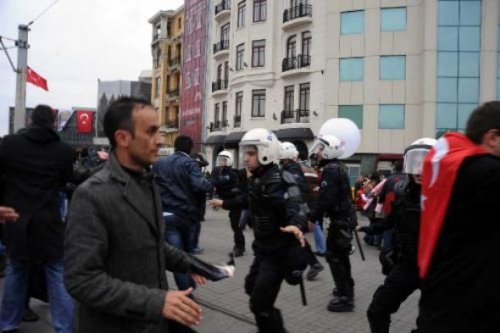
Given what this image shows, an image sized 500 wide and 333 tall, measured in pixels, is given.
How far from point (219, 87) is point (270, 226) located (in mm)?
30683

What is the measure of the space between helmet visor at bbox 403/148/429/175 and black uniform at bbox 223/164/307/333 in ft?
3.09

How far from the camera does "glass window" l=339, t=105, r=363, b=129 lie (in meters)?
25.6

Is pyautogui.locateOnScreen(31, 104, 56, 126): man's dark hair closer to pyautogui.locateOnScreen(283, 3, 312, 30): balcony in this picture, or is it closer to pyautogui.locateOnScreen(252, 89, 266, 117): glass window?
pyautogui.locateOnScreen(283, 3, 312, 30): balcony

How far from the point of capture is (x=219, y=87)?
34.1 meters

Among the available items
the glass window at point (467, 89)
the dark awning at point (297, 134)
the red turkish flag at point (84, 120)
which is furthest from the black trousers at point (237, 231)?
the red turkish flag at point (84, 120)

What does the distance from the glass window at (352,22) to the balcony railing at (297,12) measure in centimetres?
214

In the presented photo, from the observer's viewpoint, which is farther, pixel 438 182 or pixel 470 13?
pixel 470 13

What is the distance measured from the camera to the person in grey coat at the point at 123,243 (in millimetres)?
1852

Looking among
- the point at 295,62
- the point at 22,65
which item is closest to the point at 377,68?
the point at 295,62

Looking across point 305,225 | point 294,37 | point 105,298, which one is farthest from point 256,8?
point 105,298

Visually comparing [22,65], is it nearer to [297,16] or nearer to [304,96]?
[304,96]

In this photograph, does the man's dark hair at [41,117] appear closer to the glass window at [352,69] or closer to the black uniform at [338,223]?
the black uniform at [338,223]

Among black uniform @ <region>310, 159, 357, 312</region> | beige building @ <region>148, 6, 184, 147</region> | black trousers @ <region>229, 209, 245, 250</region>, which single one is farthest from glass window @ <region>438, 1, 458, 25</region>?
beige building @ <region>148, 6, 184, 147</region>

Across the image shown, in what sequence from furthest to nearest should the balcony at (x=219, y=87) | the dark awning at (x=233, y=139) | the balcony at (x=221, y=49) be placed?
the balcony at (x=219, y=87) < the balcony at (x=221, y=49) < the dark awning at (x=233, y=139)
